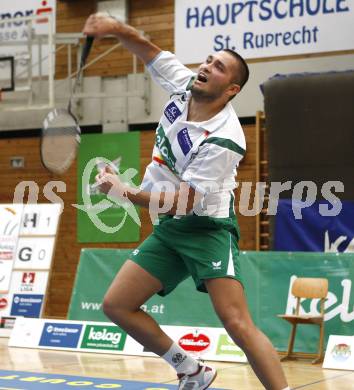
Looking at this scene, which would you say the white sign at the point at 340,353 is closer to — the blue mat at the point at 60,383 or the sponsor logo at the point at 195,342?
the sponsor logo at the point at 195,342

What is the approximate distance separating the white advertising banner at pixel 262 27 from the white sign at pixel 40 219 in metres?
3.82

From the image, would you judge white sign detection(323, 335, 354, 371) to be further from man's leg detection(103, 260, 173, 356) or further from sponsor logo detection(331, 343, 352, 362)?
man's leg detection(103, 260, 173, 356)

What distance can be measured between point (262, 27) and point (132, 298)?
8619mm

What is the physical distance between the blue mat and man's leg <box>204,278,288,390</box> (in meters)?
1.72

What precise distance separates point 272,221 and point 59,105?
4686 mm

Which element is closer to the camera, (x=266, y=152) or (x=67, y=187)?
(x=266, y=152)

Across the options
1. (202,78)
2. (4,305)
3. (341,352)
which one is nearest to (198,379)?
(202,78)

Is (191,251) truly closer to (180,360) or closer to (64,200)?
(180,360)

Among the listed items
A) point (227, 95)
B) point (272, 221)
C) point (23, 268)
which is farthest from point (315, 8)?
point (227, 95)

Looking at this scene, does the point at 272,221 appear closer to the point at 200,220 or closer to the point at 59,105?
Answer: the point at 59,105

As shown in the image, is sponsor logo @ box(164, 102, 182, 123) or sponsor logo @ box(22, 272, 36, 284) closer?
sponsor logo @ box(164, 102, 182, 123)

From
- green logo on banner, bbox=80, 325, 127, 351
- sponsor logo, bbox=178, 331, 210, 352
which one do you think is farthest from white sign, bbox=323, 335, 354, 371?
green logo on banner, bbox=80, 325, 127, 351

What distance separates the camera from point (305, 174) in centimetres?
1144

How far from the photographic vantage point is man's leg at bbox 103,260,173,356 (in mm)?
4539
